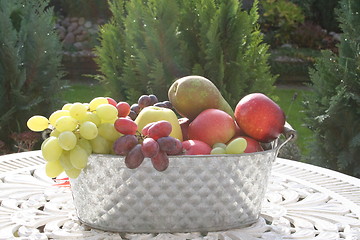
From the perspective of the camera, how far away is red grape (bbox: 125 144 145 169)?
1147 mm

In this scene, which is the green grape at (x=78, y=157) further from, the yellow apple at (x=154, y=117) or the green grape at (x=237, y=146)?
the green grape at (x=237, y=146)

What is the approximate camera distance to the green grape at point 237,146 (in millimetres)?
1236

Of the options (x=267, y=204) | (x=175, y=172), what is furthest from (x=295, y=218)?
(x=175, y=172)

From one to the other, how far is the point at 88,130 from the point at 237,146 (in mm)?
319

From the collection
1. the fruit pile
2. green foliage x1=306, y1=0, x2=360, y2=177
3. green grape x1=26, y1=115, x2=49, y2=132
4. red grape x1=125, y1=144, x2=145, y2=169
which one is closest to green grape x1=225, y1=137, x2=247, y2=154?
the fruit pile

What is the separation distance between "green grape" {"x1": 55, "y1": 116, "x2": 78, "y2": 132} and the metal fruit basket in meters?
0.08

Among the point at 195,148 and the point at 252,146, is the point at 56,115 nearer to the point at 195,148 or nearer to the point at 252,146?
the point at 195,148

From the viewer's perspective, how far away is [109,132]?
1217 millimetres

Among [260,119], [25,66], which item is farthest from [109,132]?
[25,66]

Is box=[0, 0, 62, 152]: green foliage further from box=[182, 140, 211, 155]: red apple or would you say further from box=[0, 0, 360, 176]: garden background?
box=[182, 140, 211, 155]: red apple

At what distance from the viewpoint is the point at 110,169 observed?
1.21m

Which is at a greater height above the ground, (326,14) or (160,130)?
(160,130)

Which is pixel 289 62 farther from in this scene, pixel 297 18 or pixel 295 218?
pixel 295 218

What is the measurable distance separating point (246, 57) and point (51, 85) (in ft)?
4.38
